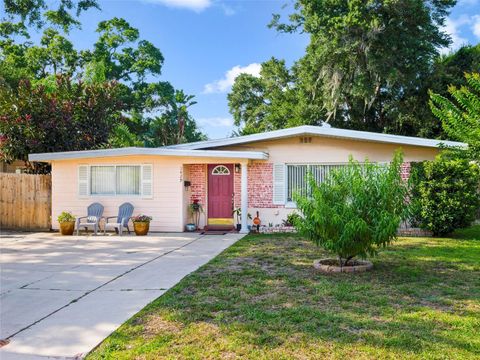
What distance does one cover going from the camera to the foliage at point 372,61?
1872cm

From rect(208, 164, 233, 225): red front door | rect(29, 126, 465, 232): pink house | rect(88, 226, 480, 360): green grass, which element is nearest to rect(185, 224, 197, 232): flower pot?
rect(29, 126, 465, 232): pink house

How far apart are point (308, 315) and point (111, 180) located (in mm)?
10366

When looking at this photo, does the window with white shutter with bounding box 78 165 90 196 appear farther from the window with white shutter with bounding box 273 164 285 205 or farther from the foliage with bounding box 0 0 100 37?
the window with white shutter with bounding box 273 164 285 205

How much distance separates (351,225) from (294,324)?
237 cm

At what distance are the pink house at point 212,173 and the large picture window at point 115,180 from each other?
0.11 ft

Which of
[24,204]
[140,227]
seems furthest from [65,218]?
[140,227]

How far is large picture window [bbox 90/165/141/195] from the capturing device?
13.5 metres

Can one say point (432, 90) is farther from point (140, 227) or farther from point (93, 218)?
point (93, 218)

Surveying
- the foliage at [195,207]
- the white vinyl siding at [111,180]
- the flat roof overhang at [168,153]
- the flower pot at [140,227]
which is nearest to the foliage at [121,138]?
the white vinyl siding at [111,180]

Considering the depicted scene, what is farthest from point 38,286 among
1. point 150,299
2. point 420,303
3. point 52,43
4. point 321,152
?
point 52,43

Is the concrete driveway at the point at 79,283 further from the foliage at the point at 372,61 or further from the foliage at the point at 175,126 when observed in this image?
the foliage at the point at 175,126

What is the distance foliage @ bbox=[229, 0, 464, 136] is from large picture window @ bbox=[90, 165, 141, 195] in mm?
10767

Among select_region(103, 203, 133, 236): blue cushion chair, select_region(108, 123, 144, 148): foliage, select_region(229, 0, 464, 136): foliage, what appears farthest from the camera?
select_region(108, 123, 144, 148): foliage

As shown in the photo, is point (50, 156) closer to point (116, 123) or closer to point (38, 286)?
point (116, 123)
